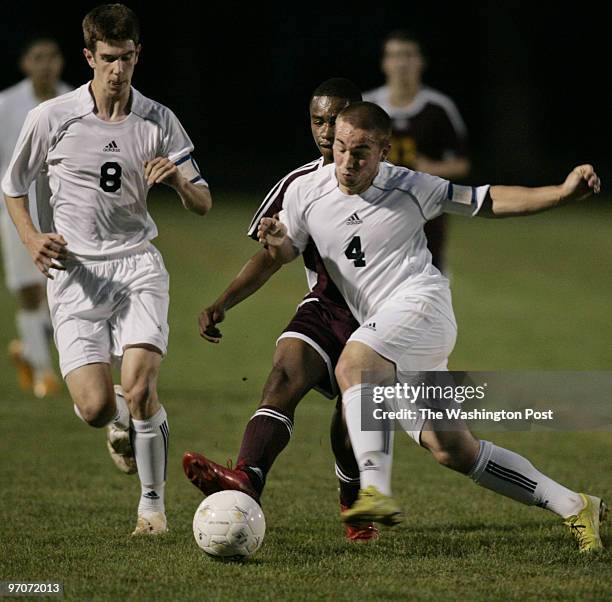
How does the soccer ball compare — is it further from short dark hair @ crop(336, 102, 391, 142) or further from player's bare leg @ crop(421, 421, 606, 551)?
short dark hair @ crop(336, 102, 391, 142)

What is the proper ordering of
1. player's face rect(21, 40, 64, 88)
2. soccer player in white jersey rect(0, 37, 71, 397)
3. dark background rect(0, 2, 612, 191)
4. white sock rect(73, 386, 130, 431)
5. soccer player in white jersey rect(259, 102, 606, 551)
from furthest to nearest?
dark background rect(0, 2, 612, 191), soccer player in white jersey rect(0, 37, 71, 397), player's face rect(21, 40, 64, 88), white sock rect(73, 386, 130, 431), soccer player in white jersey rect(259, 102, 606, 551)

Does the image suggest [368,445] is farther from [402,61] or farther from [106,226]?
[402,61]

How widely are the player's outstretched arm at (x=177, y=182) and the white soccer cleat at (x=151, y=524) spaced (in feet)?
4.98

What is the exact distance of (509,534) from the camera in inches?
239

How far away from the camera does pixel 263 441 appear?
5590 mm

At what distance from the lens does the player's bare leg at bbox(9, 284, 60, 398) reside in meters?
10.9

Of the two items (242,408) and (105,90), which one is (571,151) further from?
(105,90)

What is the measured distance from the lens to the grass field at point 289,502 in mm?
4973

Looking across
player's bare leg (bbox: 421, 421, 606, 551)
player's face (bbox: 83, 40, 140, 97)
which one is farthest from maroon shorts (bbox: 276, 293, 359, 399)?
player's face (bbox: 83, 40, 140, 97)

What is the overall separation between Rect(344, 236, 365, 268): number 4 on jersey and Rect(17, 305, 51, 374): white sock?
229 inches

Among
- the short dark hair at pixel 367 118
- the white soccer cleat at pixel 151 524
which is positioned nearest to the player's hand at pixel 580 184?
the short dark hair at pixel 367 118

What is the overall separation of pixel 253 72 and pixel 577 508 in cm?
3277

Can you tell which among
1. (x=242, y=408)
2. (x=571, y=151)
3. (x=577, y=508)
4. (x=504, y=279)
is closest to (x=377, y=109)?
(x=577, y=508)

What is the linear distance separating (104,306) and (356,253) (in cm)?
139
